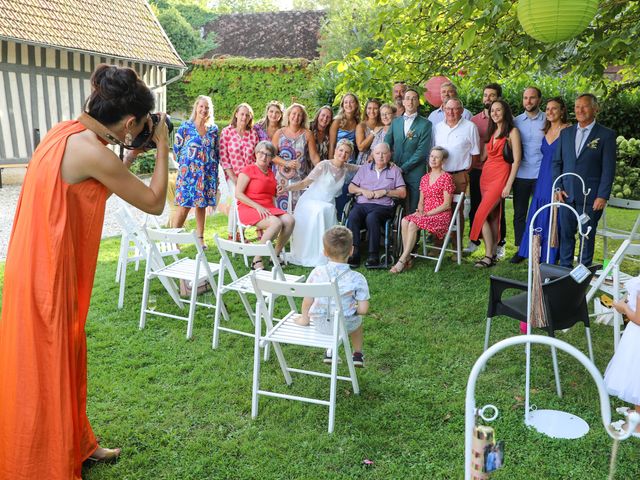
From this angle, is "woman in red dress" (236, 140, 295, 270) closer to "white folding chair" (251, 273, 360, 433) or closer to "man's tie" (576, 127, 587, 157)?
"white folding chair" (251, 273, 360, 433)

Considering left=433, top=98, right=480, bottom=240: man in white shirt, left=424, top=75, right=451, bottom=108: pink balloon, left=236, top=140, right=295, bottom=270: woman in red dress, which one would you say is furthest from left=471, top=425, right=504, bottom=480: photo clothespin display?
left=424, top=75, right=451, bottom=108: pink balloon

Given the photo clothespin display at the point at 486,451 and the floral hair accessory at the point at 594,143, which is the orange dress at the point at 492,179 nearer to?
the floral hair accessory at the point at 594,143

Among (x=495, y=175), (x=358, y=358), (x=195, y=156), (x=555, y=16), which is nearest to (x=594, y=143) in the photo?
(x=495, y=175)

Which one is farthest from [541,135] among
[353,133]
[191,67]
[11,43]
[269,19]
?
[269,19]

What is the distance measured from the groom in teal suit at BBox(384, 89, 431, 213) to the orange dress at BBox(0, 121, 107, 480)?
4.94m

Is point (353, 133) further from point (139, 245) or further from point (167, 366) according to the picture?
point (167, 366)

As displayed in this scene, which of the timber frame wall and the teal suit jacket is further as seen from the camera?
the timber frame wall

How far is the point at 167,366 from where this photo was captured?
164 inches

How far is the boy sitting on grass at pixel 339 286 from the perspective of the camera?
3.65 m

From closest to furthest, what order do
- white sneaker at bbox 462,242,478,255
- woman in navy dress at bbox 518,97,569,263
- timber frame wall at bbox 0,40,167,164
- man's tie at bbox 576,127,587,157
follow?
man's tie at bbox 576,127,587,157 → woman in navy dress at bbox 518,97,569,263 → white sneaker at bbox 462,242,478,255 → timber frame wall at bbox 0,40,167,164

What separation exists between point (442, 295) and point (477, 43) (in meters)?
2.74

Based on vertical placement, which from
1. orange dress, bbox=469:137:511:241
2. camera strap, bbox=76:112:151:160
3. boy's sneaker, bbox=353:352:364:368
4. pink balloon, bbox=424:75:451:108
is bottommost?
boy's sneaker, bbox=353:352:364:368

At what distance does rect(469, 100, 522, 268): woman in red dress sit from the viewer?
6.55 metres

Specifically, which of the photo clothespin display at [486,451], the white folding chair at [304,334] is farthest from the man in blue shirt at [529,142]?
the photo clothespin display at [486,451]
